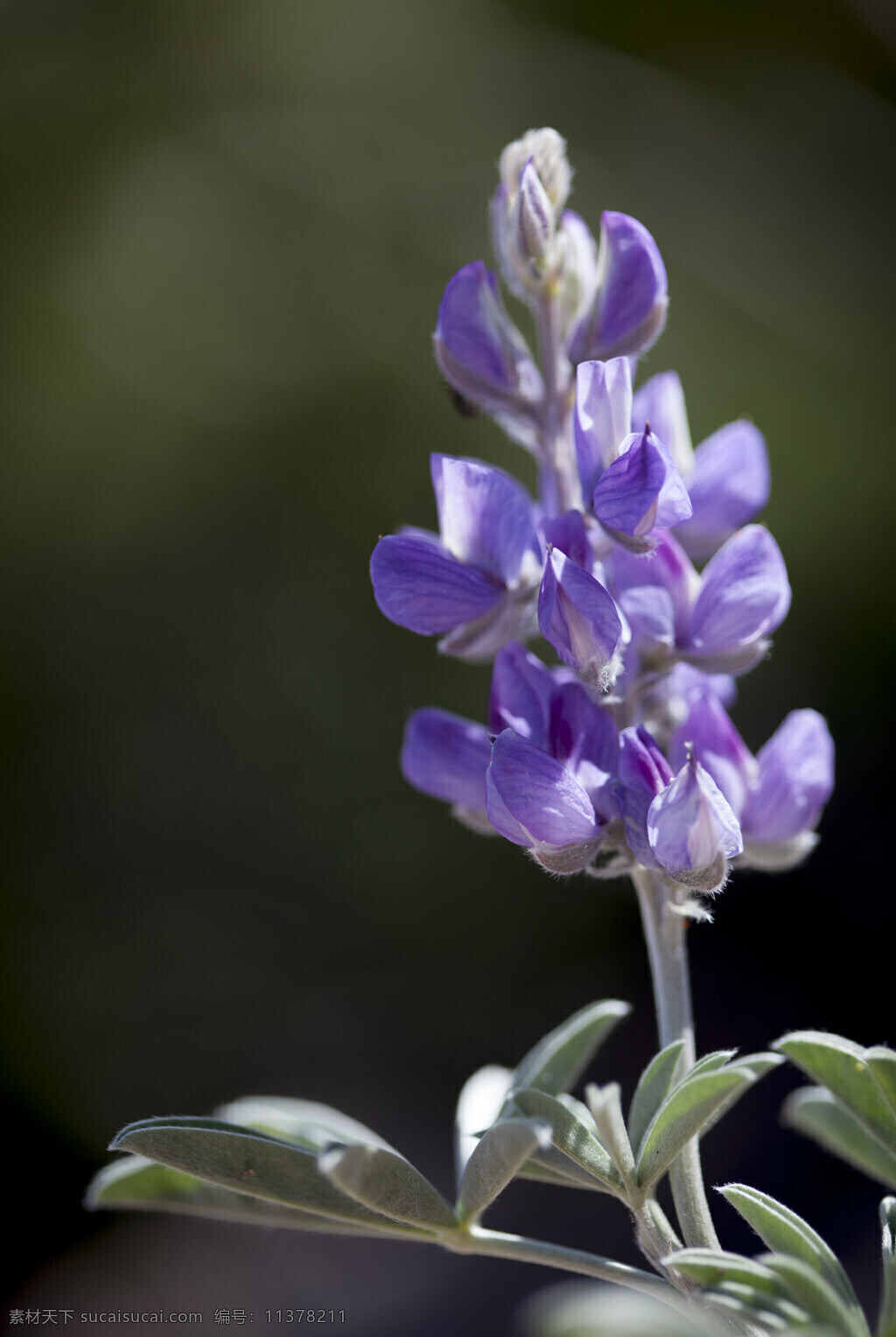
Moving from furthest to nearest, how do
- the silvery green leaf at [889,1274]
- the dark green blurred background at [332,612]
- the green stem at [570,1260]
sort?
the dark green blurred background at [332,612] < the green stem at [570,1260] < the silvery green leaf at [889,1274]

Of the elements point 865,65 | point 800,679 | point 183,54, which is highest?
point 865,65

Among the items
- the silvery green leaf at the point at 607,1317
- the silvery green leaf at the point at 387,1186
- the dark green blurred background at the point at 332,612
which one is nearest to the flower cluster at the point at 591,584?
the silvery green leaf at the point at 387,1186

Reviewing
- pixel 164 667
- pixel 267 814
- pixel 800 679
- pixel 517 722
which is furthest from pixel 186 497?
pixel 517 722

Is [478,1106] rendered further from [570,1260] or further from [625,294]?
[625,294]

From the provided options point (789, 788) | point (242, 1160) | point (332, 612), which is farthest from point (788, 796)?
point (332, 612)

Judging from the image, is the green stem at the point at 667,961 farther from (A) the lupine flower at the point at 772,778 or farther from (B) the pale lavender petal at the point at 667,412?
(B) the pale lavender petal at the point at 667,412

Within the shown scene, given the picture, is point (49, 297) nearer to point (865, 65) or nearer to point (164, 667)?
point (164, 667)

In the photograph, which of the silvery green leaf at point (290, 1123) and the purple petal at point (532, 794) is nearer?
the purple petal at point (532, 794)
